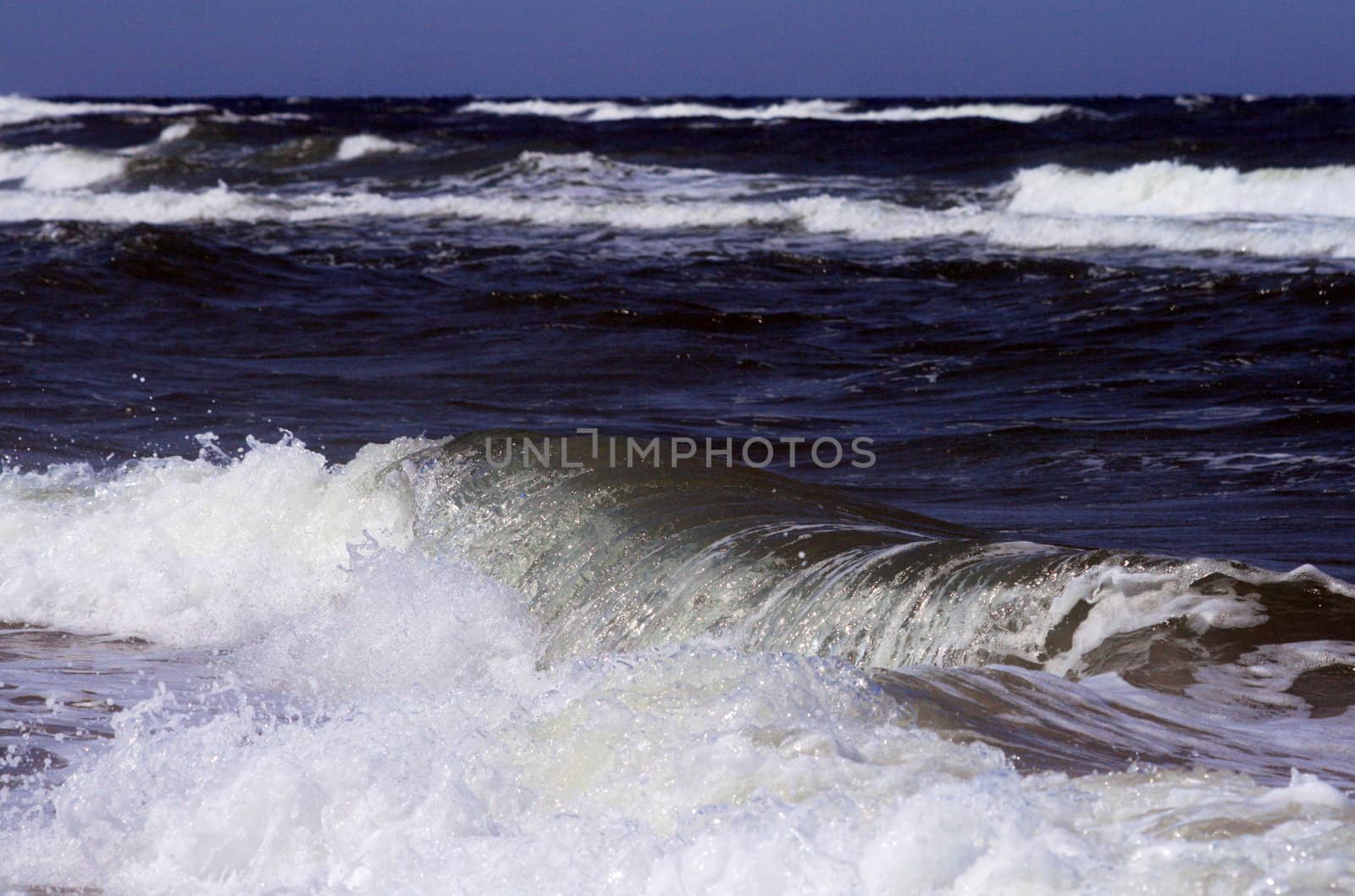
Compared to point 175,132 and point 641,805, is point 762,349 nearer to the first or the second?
point 641,805

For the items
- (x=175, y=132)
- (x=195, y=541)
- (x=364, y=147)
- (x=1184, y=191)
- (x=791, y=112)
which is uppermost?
(x=791, y=112)

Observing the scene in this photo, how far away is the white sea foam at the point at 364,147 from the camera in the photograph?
30922 mm

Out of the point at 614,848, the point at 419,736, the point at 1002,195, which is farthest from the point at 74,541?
the point at 1002,195

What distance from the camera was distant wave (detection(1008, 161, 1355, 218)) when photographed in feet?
64.6

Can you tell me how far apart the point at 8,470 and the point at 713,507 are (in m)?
3.53

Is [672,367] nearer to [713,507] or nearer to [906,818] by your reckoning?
[713,507]

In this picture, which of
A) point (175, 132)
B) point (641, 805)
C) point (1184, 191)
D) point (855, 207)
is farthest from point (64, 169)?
point (641, 805)

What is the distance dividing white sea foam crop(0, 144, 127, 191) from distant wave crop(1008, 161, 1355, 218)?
56.2 ft

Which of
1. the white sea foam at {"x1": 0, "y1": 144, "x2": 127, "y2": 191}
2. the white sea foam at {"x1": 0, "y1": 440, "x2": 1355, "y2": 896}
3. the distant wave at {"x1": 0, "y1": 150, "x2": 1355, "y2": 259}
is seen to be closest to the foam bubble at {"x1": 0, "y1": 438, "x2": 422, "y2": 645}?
the white sea foam at {"x1": 0, "y1": 440, "x2": 1355, "y2": 896}

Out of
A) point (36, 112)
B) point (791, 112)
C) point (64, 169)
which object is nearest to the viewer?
point (64, 169)

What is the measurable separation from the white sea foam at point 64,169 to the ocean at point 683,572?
14879 millimetres

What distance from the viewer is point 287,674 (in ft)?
15.8

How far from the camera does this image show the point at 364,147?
31.5 metres

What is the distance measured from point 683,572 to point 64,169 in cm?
2815
